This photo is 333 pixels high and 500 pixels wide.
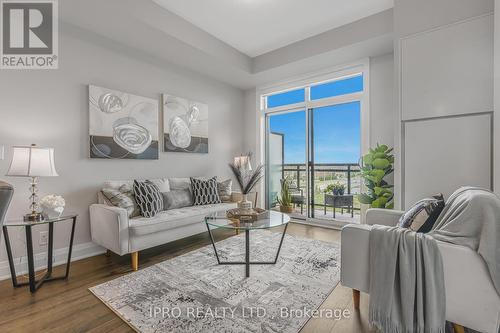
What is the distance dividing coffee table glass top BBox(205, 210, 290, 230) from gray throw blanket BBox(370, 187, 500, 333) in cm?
106

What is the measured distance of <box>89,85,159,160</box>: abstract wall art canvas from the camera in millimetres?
3010

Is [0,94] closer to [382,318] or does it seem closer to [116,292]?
[116,292]

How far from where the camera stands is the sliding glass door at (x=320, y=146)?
4.18 metres

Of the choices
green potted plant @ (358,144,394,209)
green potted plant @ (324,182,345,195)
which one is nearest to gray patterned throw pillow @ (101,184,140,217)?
green potted plant @ (358,144,394,209)

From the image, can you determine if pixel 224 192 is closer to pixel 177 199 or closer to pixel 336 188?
pixel 177 199

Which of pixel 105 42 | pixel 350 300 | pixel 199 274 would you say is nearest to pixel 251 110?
pixel 105 42

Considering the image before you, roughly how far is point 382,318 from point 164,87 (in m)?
3.84

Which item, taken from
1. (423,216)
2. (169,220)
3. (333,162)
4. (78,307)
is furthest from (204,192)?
(423,216)

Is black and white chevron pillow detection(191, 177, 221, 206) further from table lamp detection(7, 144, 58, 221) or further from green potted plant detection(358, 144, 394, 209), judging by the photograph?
green potted plant detection(358, 144, 394, 209)

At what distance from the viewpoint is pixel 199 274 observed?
7.70ft

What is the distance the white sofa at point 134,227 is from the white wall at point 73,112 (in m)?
0.27

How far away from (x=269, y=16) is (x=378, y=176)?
101 inches

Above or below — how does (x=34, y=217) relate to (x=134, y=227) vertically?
above

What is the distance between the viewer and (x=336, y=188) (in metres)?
4.54
